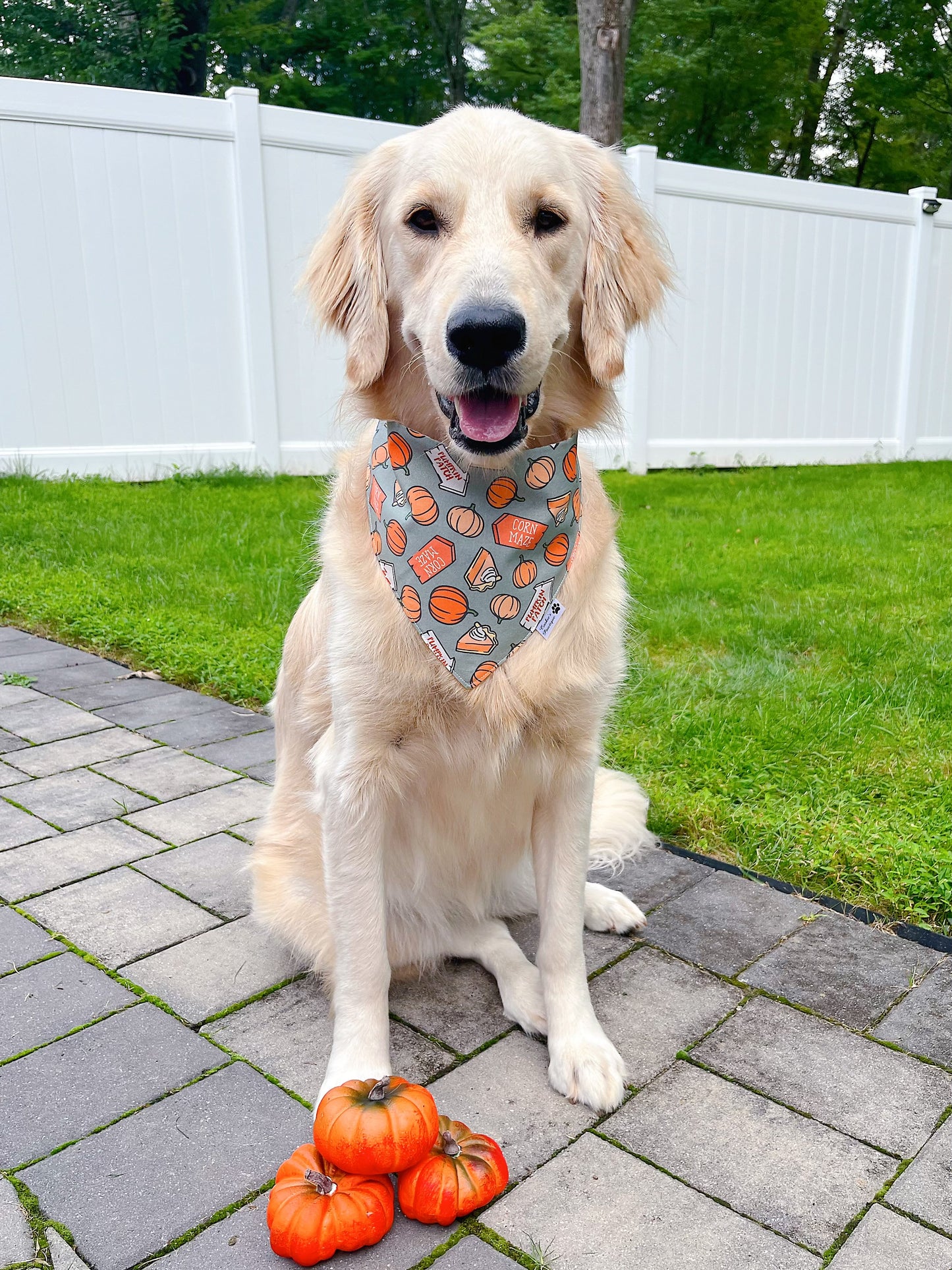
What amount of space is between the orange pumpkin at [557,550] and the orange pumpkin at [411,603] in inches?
11.3

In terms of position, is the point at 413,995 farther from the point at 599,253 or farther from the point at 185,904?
the point at 599,253

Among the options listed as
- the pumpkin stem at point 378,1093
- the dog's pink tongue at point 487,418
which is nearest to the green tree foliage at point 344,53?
the dog's pink tongue at point 487,418

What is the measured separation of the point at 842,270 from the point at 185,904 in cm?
961

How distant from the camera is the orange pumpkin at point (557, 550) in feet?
6.67

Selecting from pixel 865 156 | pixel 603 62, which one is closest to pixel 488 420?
pixel 603 62

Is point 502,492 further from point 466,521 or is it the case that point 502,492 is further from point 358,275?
point 358,275

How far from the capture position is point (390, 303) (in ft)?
6.80

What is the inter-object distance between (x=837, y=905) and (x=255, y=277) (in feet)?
22.5

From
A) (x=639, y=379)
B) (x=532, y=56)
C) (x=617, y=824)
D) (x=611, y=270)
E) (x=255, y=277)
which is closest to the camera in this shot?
(x=611, y=270)

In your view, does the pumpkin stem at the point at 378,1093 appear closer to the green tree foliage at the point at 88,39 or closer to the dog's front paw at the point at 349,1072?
the dog's front paw at the point at 349,1072

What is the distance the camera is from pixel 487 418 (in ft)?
6.07

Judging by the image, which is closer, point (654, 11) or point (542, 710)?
point (542, 710)

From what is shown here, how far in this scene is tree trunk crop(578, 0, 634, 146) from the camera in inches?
343

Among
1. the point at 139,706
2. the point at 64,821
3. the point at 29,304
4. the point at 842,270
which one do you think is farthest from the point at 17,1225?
the point at 842,270
